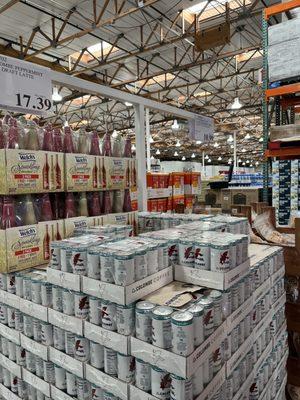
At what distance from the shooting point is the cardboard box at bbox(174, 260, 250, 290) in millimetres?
1657

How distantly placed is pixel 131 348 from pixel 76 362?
449mm

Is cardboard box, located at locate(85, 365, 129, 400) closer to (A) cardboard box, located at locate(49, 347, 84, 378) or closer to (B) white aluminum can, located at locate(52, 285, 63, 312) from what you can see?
(A) cardboard box, located at locate(49, 347, 84, 378)

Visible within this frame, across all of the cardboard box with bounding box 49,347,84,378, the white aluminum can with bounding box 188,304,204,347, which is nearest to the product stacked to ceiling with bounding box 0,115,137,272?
the cardboard box with bounding box 49,347,84,378

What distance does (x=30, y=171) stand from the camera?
2197 mm

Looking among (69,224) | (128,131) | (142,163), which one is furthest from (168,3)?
(128,131)

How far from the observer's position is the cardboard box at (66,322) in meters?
1.70

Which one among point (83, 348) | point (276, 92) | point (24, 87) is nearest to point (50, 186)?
point (24, 87)

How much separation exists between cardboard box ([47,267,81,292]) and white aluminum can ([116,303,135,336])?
31 centimetres

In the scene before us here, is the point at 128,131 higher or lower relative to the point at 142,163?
higher

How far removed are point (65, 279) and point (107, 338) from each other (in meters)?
0.40

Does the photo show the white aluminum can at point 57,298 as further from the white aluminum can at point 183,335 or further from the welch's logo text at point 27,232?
the white aluminum can at point 183,335

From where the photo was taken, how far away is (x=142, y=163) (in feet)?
11.4

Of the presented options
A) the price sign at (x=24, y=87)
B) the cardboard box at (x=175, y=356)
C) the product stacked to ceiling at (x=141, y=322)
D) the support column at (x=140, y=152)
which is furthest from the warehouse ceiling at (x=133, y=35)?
the cardboard box at (x=175, y=356)

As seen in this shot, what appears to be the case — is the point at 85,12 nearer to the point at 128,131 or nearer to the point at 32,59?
the point at 32,59
